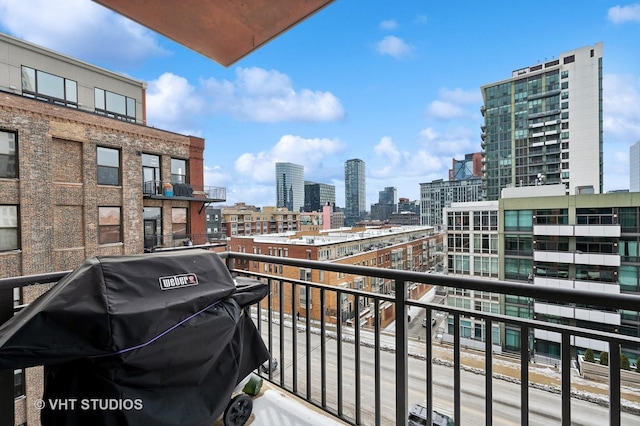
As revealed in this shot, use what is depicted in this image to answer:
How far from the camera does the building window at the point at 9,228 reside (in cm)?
747

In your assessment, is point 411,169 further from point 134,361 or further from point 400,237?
point 134,361

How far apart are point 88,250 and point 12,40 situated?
5.90 m

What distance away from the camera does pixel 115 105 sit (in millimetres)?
10836

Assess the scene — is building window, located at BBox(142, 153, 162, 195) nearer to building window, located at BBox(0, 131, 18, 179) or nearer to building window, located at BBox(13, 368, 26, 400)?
building window, located at BBox(0, 131, 18, 179)

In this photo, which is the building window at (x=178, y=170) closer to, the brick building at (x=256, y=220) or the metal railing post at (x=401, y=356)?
the metal railing post at (x=401, y=356)

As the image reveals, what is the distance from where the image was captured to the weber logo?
93 centimetres

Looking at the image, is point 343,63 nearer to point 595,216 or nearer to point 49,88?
point 49,88

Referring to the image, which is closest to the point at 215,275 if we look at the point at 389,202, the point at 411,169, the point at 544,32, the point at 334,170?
the point at 544,32

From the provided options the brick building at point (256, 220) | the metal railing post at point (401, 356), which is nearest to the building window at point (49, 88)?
the metal railing post at point (401, 356)

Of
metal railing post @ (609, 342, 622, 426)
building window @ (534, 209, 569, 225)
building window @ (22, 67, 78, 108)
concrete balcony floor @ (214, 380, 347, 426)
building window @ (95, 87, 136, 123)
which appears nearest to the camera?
metal railing post @ (609, 342, 622, 426)

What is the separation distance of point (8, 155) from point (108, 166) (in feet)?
7.14

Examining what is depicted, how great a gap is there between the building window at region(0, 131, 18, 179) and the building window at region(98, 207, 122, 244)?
2.05 m

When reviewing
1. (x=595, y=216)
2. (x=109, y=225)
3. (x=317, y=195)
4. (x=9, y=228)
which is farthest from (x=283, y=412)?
(x=317, y=195)

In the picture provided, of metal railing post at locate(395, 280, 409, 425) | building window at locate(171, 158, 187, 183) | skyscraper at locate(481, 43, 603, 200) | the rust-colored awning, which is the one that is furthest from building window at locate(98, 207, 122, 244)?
skyscraper at locate(481, 43, 603, 200)
